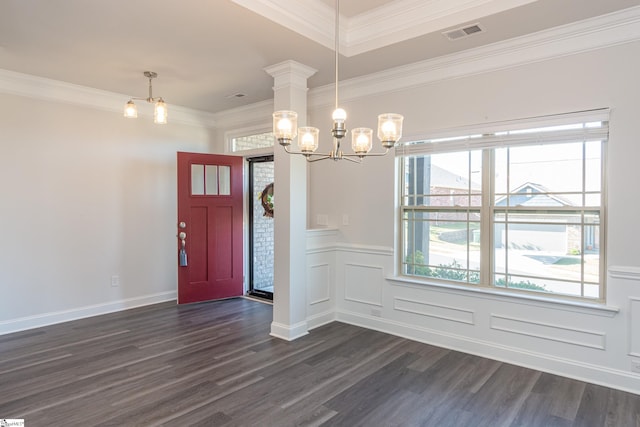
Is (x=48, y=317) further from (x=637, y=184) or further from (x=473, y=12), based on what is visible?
(x=637, y=184)

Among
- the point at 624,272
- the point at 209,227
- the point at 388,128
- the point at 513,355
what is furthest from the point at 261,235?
the point at 624,272

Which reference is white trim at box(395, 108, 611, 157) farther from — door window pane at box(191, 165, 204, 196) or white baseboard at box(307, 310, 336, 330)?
door window pane at box(191, 165, 204, 196)

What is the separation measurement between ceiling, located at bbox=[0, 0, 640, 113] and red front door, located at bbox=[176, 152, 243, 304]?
59.4 inches

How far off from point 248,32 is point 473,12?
5.82 feet

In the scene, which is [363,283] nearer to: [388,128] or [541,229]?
[541,229]

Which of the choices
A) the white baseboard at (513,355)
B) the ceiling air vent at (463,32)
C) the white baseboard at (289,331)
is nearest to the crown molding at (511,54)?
the ceiling air vent at (463,32)

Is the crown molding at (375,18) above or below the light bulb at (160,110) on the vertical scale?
above

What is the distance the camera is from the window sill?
9.76 ft

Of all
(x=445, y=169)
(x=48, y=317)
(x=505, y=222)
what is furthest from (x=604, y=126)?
(x=48, y=317)

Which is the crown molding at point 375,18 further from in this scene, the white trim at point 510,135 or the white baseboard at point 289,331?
the white baseboard at point 289,331

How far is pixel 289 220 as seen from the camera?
156 inches

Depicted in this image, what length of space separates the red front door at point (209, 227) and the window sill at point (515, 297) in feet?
8.51

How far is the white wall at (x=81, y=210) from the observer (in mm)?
4199

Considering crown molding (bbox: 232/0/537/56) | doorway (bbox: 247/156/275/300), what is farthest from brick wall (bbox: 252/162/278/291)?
crown molding (bbox: 232/0/537/56)
